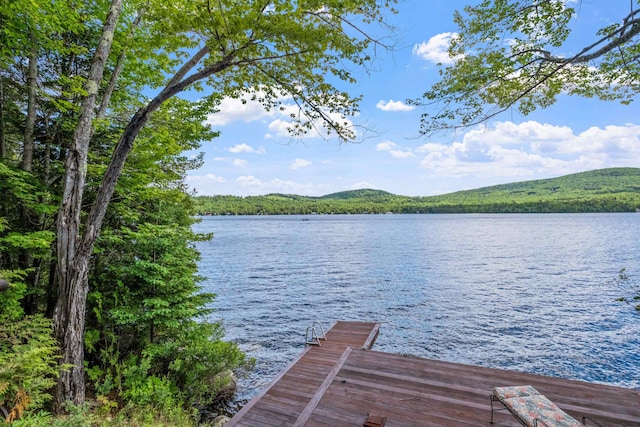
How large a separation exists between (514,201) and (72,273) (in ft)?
500

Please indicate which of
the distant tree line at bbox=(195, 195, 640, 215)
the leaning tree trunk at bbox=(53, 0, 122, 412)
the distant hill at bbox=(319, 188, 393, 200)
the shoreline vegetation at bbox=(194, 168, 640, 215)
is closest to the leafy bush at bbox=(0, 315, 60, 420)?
the leaning tree trunk at bbox=(53, 0, 122, 412)

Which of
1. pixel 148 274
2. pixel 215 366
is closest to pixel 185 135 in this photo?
pixel 148 274

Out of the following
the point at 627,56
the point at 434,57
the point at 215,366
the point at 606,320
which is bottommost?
A: the point at 606,320

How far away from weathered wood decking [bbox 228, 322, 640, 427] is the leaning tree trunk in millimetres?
3088

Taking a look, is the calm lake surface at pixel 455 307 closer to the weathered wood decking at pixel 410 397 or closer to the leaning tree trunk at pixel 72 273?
the weathered wood decking at pixel 410 397

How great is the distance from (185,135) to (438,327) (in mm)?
13525

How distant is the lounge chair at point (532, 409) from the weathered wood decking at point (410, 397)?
45 centimetres

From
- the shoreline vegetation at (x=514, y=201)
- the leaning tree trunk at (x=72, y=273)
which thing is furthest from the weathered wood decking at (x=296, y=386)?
the shoreline vegetation at (x=514, y=201)

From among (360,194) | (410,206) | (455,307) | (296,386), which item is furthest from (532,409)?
(360,194)

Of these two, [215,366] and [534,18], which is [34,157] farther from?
[534,18]

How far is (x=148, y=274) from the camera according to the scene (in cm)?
695

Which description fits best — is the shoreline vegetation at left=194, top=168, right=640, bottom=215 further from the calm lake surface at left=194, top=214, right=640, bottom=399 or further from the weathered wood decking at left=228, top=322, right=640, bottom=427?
the weathered wood decking at left=228, top=322, right=640, bottom=427

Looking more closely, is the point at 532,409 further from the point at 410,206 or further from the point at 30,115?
the point at 410,206

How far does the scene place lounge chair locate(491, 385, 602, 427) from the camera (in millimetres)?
3633
